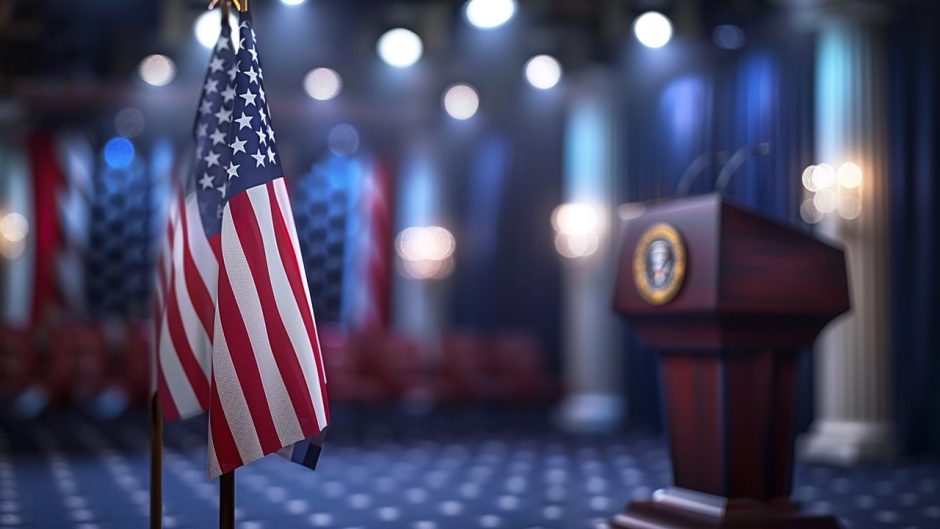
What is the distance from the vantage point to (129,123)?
14.0 m

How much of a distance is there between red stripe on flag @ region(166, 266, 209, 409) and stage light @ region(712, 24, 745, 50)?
661cm

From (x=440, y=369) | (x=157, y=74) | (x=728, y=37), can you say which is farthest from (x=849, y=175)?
(x=157, y=74)

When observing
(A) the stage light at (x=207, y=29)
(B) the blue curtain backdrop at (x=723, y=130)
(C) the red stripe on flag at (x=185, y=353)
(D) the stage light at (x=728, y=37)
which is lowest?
(C) the red stripe on flag at (x=185, y=353)

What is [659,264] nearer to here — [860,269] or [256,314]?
[256,314]

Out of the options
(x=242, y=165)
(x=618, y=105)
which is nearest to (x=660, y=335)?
(x=242, y=165)

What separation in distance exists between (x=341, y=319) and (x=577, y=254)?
16.5ft

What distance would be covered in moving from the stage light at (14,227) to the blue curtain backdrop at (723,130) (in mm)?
8300

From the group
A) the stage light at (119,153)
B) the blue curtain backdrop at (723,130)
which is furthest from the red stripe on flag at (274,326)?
the stage light at (119,153)

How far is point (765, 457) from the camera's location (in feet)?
11.6

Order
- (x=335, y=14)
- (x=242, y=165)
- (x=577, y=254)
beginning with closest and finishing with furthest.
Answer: (x=242, y=165) → (x=335, y=14) → (x=577, y=254)

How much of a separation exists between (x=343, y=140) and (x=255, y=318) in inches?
469

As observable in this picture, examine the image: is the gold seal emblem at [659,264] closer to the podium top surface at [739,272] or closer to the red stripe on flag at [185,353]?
the podium top surface at [739,272]

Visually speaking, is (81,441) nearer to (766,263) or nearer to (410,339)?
(410,339)

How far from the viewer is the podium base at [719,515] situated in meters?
3.44
